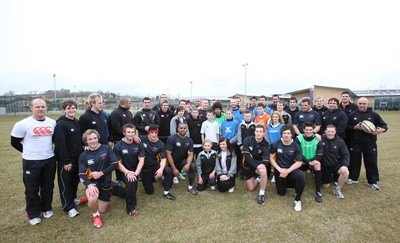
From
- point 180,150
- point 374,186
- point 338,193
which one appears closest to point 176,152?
point 180,150

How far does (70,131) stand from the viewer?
3.48 meters

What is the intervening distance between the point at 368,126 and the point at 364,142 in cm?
42

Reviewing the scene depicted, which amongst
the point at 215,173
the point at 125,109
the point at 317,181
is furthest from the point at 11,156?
the point at 317,181

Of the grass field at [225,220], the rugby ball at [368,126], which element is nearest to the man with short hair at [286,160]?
the grass field at [225,220]

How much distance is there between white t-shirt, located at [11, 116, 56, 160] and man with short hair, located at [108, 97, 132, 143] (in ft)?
4.66

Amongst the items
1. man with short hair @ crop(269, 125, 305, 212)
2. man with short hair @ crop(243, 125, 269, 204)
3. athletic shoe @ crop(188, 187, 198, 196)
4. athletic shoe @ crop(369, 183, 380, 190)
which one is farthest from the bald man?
athletic shoe @ crop(188, 187, 198, 196)

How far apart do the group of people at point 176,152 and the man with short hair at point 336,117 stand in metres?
0.02

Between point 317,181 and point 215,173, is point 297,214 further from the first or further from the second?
point 215,173

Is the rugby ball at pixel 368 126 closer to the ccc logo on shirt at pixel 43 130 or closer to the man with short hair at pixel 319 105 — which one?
the man with short hair at pixel 319 105

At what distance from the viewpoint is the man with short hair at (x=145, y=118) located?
5.30m

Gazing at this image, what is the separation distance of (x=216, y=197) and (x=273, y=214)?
1096 millimetres

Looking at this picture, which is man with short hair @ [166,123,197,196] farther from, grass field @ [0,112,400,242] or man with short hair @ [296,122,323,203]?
man with short hair @ [296,122,323,203]

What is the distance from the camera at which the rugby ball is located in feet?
14.4

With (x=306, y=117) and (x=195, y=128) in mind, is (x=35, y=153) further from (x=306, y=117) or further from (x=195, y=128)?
(x=306, y=117)
